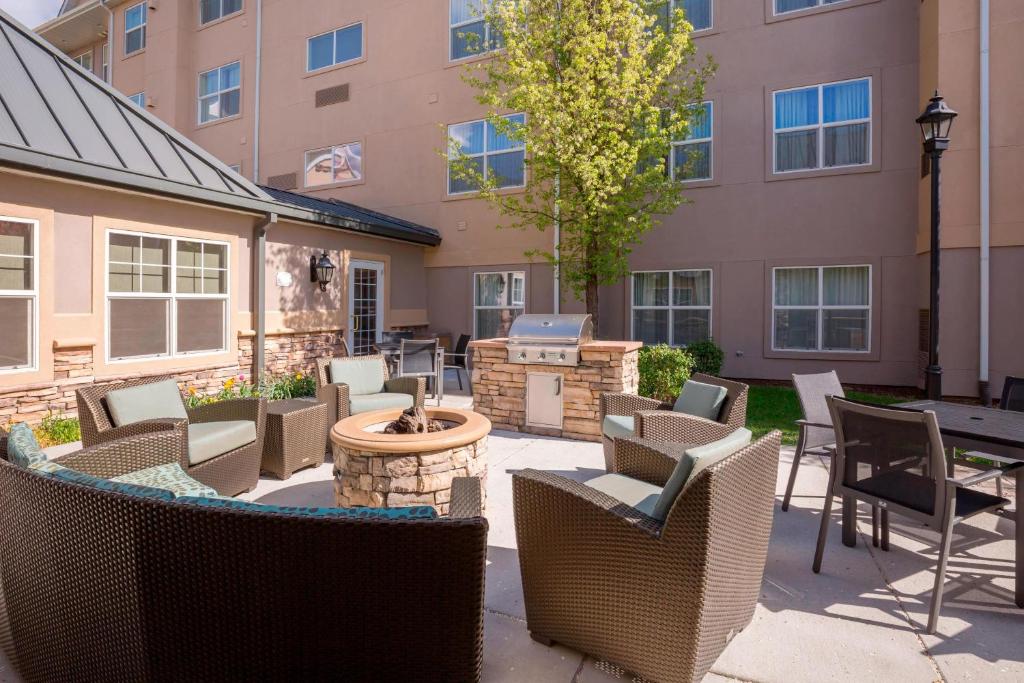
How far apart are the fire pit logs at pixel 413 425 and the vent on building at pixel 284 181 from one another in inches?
468

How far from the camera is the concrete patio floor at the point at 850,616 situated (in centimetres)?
229

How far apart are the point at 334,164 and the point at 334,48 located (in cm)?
282

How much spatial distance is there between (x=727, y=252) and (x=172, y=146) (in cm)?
902

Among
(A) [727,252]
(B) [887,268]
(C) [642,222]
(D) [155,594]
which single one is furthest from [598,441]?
(B) [887,268]

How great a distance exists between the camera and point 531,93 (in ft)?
26.5

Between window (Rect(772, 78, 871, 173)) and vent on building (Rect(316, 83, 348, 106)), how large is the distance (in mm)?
9554

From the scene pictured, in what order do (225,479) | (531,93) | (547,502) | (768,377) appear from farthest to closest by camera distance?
(768,377), (531,93), (225,479), (547,502)

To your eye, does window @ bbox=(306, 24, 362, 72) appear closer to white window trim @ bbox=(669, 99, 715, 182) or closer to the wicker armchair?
white window trim @ bbox=(669, 99, 715, 182)

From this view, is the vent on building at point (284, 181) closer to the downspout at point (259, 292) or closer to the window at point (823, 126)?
the downspout at point (259, 292)

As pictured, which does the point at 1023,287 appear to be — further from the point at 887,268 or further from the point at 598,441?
the point at 598,441

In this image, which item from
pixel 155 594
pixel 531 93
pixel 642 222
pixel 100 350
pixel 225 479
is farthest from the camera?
pixel 642 222

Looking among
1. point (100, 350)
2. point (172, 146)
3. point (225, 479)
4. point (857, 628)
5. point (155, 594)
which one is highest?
point (172, 146)

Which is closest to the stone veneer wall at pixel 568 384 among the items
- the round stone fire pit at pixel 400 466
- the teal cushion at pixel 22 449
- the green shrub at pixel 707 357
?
the round stone fire pit at pixel 400 466

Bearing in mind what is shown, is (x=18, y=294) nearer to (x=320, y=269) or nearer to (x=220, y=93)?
(x=320, y=269)
